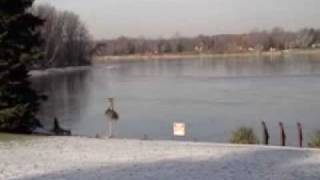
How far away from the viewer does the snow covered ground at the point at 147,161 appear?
36.1 ft

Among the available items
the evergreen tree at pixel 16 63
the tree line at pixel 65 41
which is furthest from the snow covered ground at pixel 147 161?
the tree line at pixel 65 41

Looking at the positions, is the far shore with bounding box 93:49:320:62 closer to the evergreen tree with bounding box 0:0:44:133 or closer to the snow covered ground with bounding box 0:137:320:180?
the evergreen tree with bounding box 0:0:44:133

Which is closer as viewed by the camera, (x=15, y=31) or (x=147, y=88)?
(x=15, y=31)

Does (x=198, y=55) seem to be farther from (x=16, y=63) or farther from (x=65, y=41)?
(x=16, y=63)

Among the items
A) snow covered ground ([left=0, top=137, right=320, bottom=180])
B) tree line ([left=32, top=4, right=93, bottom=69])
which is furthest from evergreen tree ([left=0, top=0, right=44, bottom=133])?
tree line ([left=32, top=4, right=93, bottom=69])

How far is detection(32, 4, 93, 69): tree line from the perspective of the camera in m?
104

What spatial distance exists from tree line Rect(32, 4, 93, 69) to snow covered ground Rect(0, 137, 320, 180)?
81785 millimetres

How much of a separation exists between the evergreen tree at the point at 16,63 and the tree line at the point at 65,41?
77.7m

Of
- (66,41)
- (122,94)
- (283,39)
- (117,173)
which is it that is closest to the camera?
(117,173)

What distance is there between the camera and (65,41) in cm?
11462

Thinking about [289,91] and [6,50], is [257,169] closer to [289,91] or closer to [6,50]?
[6,50]

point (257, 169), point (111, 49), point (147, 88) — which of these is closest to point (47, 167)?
point (257, 169)

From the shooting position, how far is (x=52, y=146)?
1522cm

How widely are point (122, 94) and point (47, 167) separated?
34022 millimetres
